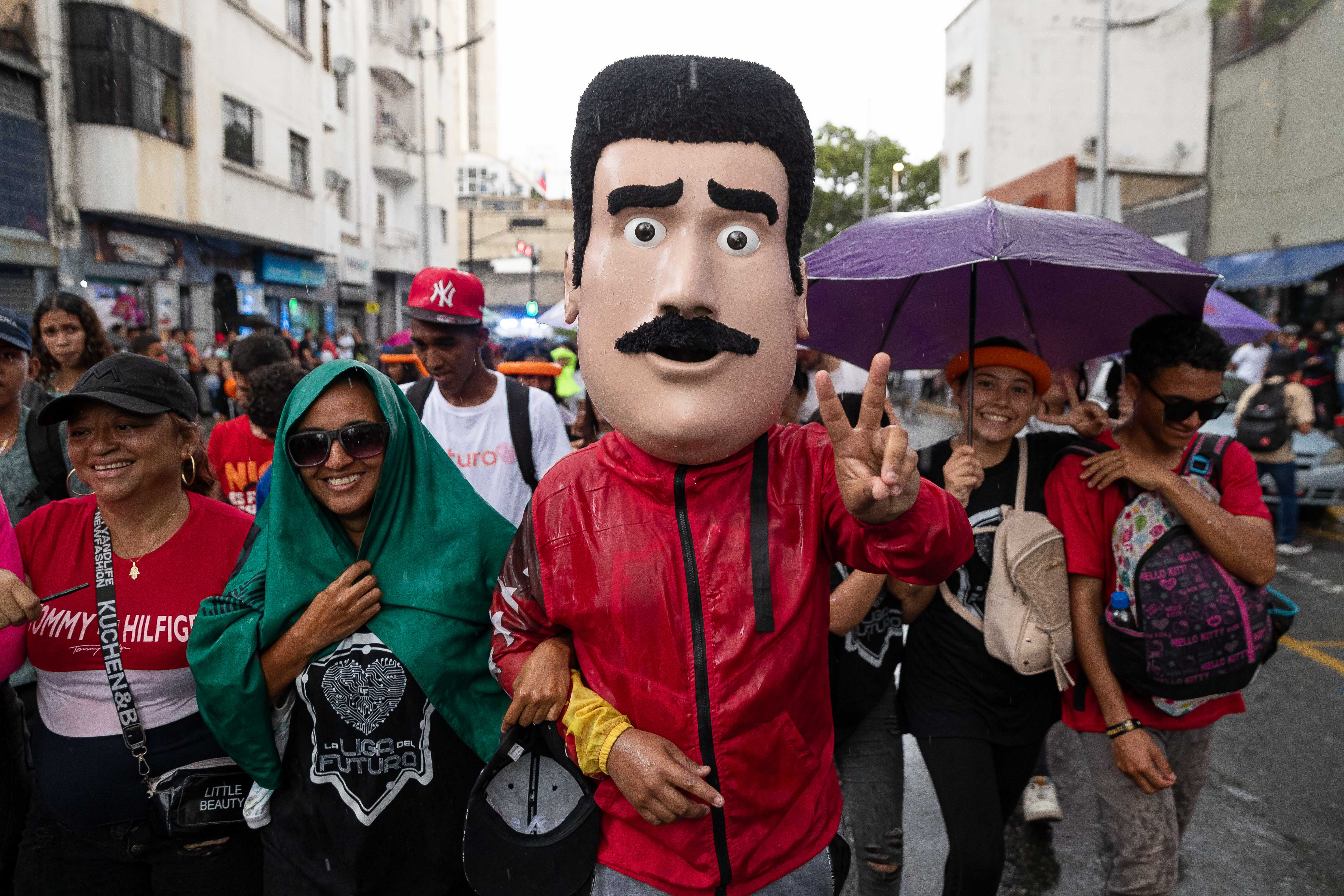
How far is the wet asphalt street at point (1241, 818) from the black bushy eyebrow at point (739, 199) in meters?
2.62

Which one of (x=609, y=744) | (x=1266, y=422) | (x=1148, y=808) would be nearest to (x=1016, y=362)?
(x=1148, y=808)

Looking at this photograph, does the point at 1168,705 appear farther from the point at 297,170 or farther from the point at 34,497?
the point at 297,170

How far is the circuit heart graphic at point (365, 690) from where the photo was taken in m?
2.10

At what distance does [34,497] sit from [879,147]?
37484mm

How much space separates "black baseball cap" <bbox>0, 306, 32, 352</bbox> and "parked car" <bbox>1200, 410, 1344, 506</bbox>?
8852 millimetres

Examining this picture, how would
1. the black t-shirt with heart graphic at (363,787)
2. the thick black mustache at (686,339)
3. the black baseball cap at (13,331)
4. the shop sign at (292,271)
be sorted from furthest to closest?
the shop sign at (292,271) → the black baseball cap at (13,331) → the black t-shirt with heart graphic at (363,787) → the thick black mustache at (686,339)

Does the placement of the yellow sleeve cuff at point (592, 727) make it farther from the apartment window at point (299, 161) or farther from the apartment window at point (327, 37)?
the apartment window at point (327, 37)

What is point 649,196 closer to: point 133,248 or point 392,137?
point 133,248

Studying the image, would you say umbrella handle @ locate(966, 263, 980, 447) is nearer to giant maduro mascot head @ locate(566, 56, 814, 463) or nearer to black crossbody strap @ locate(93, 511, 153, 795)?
giant maduro mascot head @ locate(566, 56, 814, 463)

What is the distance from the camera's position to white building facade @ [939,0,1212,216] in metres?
23.2

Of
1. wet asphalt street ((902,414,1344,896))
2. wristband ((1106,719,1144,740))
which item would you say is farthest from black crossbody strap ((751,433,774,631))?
wet asphalt street ((902,414,1344,896))

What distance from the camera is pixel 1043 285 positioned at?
3.12 metres

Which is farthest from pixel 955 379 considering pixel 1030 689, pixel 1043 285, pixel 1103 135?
pixel 1103 135

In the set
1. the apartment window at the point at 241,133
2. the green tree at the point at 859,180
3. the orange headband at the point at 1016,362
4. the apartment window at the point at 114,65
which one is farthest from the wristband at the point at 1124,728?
the green tree at the point at 859,180
